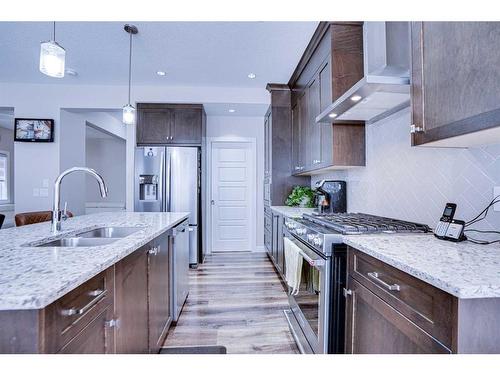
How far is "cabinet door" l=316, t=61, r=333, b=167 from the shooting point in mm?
2330

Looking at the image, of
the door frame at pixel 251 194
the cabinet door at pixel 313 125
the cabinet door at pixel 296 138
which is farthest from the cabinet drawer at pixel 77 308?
the door frame at pixel 251 194

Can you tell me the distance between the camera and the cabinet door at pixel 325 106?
91.7 inches

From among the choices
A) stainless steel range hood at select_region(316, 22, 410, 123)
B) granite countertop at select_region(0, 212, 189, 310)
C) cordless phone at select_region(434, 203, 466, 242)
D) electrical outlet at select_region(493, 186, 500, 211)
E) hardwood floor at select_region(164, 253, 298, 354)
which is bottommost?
hardwood floor at select_region(164, 253, 298, 354)

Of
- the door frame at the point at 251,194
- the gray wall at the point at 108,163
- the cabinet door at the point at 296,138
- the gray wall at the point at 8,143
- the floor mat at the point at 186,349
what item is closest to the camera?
the floor mat at the point at 186,349

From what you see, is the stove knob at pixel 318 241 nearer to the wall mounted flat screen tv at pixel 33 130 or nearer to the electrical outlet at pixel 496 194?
the electrical outlet at pixel 496 194

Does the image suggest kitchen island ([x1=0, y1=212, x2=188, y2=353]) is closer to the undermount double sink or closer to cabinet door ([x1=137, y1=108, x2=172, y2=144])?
the undermount double sink

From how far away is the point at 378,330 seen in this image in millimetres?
1074

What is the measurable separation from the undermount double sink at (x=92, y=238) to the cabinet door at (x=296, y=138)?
227cm

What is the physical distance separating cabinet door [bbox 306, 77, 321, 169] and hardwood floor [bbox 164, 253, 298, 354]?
1501 mm

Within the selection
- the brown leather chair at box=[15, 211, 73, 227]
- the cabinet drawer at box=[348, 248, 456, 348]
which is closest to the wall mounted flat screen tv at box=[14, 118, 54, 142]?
the brown leather chair at box=[15, 211, 73, 227]

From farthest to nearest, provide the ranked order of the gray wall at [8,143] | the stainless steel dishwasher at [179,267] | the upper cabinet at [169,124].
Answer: the gray wall at [8,143] → the upper cabinet at [169,124] → the stainless steel dishwasher at [179,267]

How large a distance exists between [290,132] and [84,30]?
8.64ft

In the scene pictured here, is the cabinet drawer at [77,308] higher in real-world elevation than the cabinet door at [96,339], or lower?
higher
